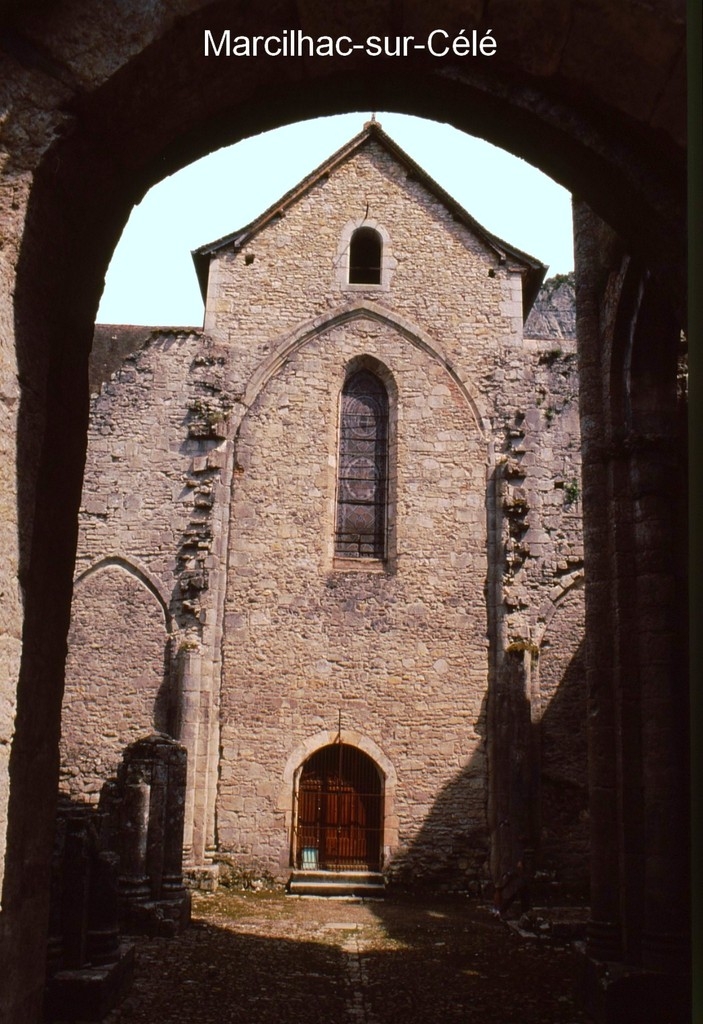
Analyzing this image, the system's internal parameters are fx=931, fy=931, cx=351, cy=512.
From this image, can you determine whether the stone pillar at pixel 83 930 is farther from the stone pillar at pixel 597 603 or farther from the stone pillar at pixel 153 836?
the stone pillar at pixel 597 603

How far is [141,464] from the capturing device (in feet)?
42.1

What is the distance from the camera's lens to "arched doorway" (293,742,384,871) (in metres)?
11.8

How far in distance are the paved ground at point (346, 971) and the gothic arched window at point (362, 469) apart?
484 cm

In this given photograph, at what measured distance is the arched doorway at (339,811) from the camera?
38.5ft

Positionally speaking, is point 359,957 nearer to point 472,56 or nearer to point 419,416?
point 472,56

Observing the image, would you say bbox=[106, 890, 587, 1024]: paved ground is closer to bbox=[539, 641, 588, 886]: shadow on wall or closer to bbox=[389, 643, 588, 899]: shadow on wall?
bbox=[389, 643, 588, 899]: shadow on wall

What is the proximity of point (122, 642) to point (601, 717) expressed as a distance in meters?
7.89

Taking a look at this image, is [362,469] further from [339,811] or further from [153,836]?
[153,836]

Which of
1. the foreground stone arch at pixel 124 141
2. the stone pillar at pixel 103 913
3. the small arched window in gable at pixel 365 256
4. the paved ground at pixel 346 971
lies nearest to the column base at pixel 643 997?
the paved ground at pixel 346 971

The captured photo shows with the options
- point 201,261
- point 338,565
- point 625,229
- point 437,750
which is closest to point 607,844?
point 625,229

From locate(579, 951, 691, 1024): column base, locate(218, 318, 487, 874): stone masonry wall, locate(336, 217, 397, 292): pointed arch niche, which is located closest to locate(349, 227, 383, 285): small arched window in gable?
locate(336, 217, 397, 292): pointed arch niche

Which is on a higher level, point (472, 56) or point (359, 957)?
point (472, 56)

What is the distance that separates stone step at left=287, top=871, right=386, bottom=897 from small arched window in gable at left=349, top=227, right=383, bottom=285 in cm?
819

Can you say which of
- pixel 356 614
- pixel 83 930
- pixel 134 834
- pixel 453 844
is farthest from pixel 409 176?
pixel 83 930
